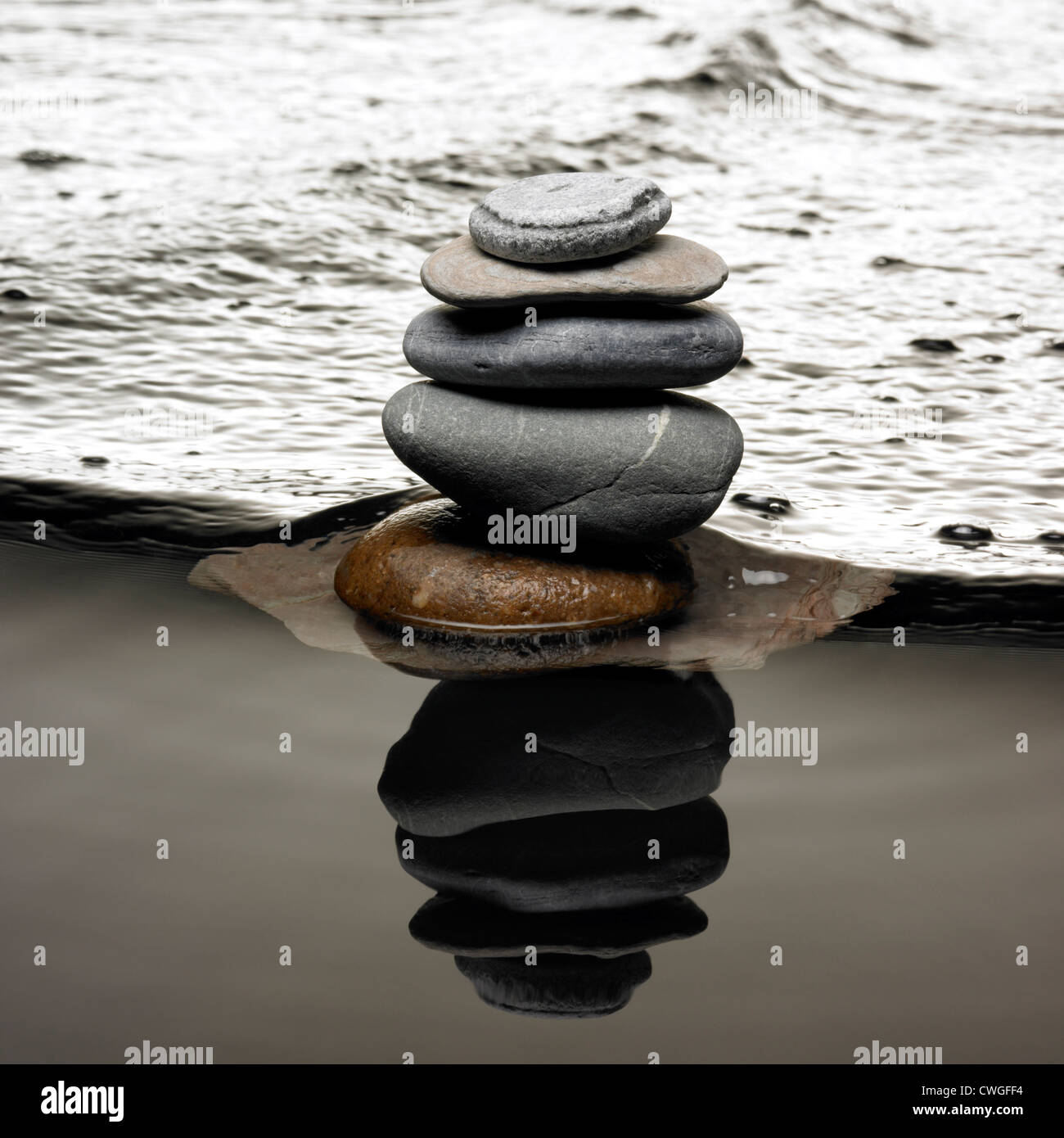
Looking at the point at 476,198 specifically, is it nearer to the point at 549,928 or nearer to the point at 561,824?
the point at 561,824

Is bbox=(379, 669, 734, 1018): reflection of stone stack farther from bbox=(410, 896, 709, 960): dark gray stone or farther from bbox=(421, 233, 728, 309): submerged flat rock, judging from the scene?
bbox=(421, 233, 728, 309): submerged flat rock

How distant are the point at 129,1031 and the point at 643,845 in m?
1.30

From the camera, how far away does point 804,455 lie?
612cm

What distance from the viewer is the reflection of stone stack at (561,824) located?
9.96 ft

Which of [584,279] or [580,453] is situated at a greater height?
[584,279]

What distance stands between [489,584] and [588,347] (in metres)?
0.85

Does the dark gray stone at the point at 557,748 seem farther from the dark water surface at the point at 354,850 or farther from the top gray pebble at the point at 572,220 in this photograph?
the top gray pebble at the point at 572,220

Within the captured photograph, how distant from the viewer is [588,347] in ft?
14.0

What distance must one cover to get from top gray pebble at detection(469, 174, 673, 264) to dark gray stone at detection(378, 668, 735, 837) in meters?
1.33

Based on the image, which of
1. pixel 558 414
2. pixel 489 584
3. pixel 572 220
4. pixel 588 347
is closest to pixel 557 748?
pixel 489 584

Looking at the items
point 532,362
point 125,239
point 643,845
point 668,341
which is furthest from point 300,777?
point 125,239

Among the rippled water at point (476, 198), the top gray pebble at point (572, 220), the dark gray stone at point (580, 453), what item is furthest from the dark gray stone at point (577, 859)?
the rippled water at point (476, 198)

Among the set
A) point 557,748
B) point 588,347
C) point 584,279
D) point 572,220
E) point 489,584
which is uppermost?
point 572,220

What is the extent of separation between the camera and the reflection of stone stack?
3.04 meters
